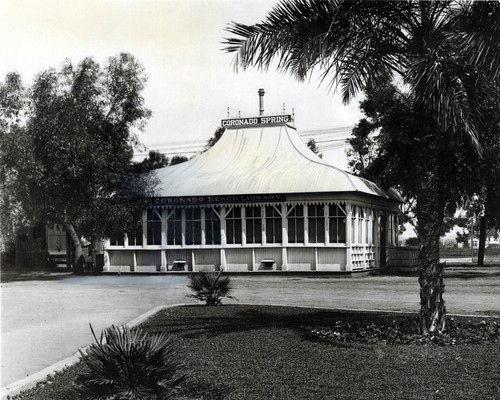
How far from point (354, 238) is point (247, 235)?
418 cm

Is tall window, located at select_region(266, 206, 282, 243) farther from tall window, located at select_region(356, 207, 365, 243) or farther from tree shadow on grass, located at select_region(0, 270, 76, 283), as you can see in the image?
tree shadow on grass, located at select_region(0, 270, 76, 283)

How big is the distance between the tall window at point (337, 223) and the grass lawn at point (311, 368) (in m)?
15.1

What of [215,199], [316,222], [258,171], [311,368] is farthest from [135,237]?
[311,368]

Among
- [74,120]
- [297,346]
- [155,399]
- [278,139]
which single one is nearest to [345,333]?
[297,346]

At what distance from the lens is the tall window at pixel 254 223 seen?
1011 inches

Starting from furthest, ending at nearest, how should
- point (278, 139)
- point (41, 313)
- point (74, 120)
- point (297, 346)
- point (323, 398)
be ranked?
point (278, 139)
point (74, 120)
point (41, 313)
point (297, 346)
point (323, 398)

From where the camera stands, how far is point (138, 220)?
24.6 m

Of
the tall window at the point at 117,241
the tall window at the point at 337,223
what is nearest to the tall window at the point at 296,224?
the tall window at the point at 337,223

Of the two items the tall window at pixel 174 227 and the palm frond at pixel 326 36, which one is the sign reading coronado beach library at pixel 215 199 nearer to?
the tall window at pixel 174 227

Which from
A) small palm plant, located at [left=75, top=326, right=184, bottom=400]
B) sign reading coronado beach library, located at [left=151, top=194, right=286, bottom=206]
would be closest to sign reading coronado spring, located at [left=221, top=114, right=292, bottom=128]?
sign reading coronado beach library, located at [left=151, top=194, right=286, bottom=206]

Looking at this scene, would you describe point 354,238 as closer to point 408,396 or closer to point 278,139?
point 278,139

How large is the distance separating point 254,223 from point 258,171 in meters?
2.20

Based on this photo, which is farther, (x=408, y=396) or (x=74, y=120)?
(x=74, y=120)

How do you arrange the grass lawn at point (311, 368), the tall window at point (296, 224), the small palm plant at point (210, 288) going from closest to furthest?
the grass lawn at point (311, 368) < the small palm plant at point (210, 288) < the tall window at point (296, 224)
